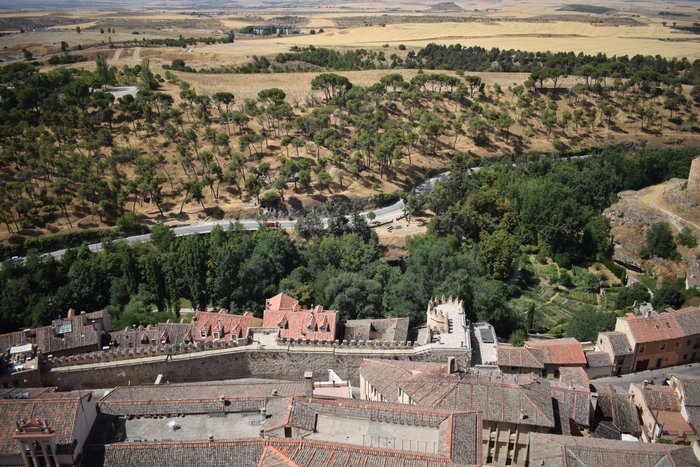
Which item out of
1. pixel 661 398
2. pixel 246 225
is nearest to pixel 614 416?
pixel 661 398

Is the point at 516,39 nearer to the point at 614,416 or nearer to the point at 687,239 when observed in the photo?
the point at 687,239

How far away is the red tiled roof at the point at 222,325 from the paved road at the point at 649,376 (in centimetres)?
2549

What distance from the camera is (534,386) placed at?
33562mm

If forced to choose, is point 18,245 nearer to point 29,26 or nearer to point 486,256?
point 486,256

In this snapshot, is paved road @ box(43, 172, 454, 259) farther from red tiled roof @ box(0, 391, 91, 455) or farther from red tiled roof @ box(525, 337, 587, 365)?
red tiled roof @ box(0, 391, 91, 455)

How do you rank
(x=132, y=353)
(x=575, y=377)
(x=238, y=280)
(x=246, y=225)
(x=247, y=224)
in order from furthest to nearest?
(x=247, y=224) → (x=246, y=225) → (x=238, y=280) → (x=132, y=353) → (x=575, y=377)

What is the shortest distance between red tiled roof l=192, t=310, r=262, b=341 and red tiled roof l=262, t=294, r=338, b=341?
149 cm

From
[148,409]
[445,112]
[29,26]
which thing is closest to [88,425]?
[148,409]

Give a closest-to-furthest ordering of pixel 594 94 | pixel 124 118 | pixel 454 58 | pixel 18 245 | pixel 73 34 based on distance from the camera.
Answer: pixel 18 245 < pixel 124 118 < pixel 594 94 < pixel 454 58 < pixel 73 34

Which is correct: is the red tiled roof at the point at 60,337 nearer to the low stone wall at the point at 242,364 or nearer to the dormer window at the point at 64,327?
the dormer window at the point at 64,327

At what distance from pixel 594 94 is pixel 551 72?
28.5 feet

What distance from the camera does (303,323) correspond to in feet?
139

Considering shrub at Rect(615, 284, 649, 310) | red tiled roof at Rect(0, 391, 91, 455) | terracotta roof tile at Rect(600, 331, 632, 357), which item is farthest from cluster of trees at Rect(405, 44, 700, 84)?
red tiled roof at Rect(0, 391, 91, 455)

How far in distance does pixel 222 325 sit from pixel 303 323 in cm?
631
